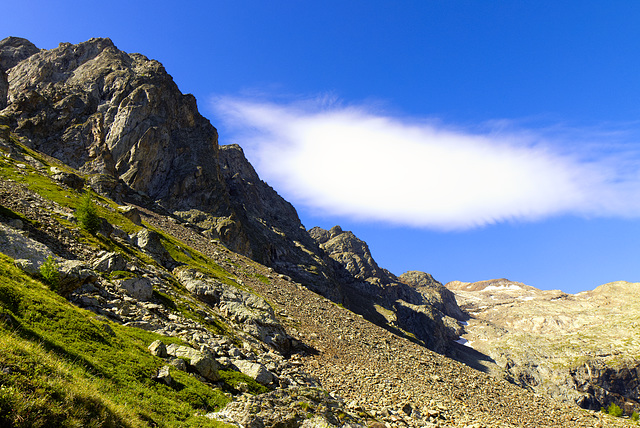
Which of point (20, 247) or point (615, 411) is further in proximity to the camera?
point (615, 411)

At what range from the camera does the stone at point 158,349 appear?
65.3 feet

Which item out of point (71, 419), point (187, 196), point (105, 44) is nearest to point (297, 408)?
point (71, 419)

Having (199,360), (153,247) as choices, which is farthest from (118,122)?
(199,360)

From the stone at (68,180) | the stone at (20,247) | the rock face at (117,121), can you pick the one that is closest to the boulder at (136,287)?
the stone at (20,247)

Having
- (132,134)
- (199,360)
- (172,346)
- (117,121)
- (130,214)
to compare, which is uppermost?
(117,121)

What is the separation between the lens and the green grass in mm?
10141

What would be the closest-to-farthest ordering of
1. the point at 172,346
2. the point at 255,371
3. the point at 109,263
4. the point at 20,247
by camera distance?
1. the point at 172,346
2. the point at 255,371
3. the point at 20,247
4. the point at 109,263

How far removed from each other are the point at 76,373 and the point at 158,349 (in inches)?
284

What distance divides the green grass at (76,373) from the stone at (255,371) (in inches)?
172

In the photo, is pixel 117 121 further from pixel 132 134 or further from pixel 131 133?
pixel 132 134

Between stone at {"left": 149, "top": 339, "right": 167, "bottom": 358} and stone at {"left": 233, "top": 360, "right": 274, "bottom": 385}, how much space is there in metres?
5.32

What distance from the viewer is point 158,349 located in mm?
20203

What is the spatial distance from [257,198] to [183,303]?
536 ft

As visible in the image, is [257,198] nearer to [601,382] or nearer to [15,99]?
[15,99]
